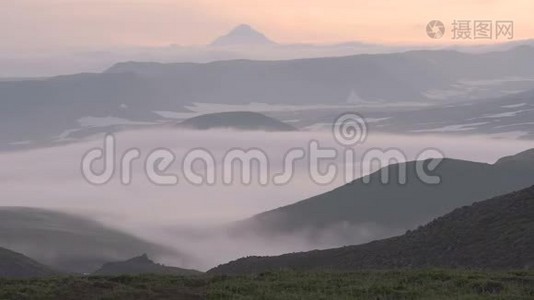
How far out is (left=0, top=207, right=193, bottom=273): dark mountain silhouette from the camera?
11181 cm

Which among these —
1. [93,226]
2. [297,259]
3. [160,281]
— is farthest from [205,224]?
[160,281]

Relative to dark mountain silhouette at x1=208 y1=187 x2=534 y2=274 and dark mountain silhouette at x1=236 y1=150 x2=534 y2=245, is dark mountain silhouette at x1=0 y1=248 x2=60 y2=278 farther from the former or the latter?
dark mountain silhouette at x1=236 y1=150 x2=534 y2=245

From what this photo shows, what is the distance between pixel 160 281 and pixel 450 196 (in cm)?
10744

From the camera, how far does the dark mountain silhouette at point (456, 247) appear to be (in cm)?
3953

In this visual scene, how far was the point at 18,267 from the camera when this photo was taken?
63.7 meters

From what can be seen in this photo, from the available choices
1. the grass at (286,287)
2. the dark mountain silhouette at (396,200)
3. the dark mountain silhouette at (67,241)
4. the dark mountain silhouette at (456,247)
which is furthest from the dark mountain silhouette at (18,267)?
the dark mountain silhouette at (396,200)

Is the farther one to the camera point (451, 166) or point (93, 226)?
point (93, 226)

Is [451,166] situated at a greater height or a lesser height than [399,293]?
greater

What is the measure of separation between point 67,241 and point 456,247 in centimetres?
9115

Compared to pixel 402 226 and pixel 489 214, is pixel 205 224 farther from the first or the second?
pixel 489 214

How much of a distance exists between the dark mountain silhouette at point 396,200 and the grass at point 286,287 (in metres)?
92.8

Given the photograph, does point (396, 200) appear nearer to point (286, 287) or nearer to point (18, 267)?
point (18, 267)

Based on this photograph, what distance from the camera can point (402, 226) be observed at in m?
122

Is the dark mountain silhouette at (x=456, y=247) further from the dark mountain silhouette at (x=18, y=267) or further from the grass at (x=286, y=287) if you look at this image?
the dark mountain silhouette at (x=18, y=267)
